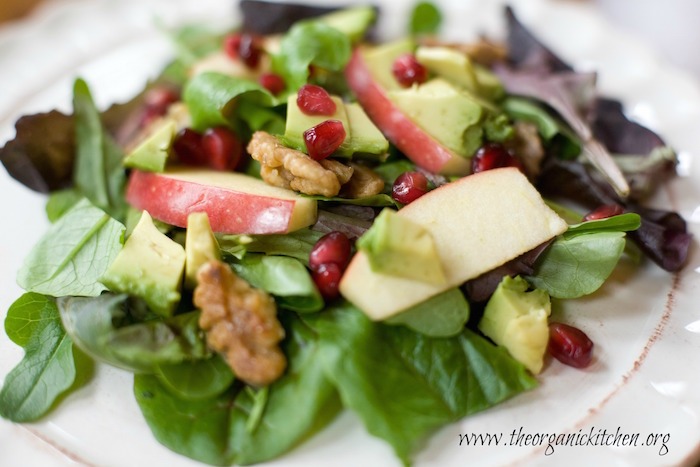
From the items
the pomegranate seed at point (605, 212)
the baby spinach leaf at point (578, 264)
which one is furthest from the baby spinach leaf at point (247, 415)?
the pomegranate seed at point (605, 212)

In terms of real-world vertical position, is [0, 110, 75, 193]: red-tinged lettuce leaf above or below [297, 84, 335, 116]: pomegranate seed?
below

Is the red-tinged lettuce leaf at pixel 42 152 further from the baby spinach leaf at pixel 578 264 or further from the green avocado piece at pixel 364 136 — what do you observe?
the baby spinach leaf at pixel 578 264

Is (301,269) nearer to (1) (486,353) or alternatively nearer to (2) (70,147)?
(1) (486,353)

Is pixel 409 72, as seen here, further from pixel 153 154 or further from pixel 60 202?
pixel 60 202

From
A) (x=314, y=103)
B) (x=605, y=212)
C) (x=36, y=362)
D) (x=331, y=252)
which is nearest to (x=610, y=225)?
(x=605, y=212)

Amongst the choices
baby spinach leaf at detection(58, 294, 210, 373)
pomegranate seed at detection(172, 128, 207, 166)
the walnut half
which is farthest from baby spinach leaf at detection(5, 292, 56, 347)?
pomegranate seed at detection(172, 128, 207, 166)

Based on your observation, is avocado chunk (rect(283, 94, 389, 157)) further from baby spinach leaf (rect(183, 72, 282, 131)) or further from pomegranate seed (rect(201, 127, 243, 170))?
pomegranate seed (rect(201, 127, 243, 170))
